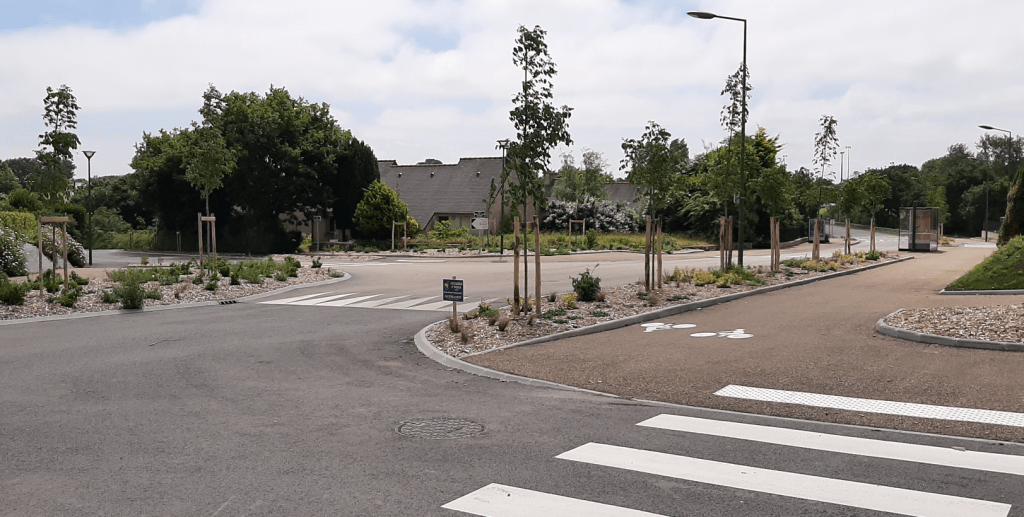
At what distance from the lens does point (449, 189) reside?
210 feet

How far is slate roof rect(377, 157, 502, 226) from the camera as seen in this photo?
62219 millimetres

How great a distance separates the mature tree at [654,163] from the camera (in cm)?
1677

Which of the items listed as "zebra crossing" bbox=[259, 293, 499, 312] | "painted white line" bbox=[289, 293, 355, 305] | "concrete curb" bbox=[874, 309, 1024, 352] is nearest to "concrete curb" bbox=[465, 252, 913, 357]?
"concrete curb" bbox=[874, 309, 1024, 352]

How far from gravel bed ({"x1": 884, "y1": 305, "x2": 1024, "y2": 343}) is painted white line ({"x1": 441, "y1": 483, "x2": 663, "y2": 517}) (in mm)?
Result: 7608

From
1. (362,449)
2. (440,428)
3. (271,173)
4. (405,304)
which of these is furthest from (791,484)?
(271,173)

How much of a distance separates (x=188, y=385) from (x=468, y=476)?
465 centimetres

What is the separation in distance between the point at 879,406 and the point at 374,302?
12.1m

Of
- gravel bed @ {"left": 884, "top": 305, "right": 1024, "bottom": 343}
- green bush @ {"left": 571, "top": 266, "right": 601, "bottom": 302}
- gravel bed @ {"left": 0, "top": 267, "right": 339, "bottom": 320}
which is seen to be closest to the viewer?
gravel bed @ {"left": 884, "top": 305, "right": 1024, "bottom": 343}

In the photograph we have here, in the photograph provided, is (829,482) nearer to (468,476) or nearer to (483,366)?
(468,476)

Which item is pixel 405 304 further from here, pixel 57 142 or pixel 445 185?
pixel 445 185

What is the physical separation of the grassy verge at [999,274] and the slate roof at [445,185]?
4482cm

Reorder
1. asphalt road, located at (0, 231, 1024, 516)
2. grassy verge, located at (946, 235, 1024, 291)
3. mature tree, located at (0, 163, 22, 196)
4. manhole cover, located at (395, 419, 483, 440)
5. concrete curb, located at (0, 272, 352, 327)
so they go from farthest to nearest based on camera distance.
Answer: mature tree, located at (0, 163, 22, 196) → grassy verge, located at (946, 235, 1024, 291) → concrete curb, located at (0, 272, 352, 327) → manhole cover, located at (395, 419, 483, 440) → asphalt road, located at (0, 231, 1024, 516)

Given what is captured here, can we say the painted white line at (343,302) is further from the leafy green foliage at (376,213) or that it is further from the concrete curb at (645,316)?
the leafy green foliage at (376,213)

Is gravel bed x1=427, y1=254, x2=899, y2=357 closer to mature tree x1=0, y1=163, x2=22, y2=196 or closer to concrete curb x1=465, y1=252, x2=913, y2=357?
concrete curb x1=465, y1=252, x2=913, y2=357
